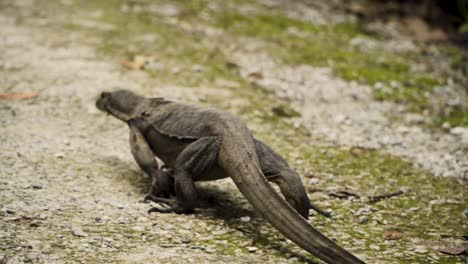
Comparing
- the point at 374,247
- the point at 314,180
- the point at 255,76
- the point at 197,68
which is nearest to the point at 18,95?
the point at 197,68

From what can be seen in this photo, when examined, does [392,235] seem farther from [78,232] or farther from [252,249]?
[78,232]

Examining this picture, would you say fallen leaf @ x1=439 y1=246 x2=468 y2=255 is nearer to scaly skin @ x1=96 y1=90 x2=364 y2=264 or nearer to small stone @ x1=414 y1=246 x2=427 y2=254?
small stone @ x1=414 y1=246 x2=427 y2=254

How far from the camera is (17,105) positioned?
7.45 metres

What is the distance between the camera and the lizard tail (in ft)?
13.4

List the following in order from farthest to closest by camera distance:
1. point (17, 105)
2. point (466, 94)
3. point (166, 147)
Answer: point (466, 94) < point (17, 105) < point (166, 147)

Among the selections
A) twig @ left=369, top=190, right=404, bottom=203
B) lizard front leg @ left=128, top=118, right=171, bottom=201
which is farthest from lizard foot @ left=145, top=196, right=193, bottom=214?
twig @ left=369, top=190, right=404, bottom=203

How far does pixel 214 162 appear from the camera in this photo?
5.00m

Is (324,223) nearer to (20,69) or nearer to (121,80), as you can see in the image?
(121,80)

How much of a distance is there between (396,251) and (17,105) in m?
4.82

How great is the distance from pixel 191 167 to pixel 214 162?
203 mm

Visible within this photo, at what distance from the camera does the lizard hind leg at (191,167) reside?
501 centimetres

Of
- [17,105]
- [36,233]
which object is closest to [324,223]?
[36,233]

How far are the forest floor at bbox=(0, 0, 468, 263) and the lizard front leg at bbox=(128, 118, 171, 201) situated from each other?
0.20 metres

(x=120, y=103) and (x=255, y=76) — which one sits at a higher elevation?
(x=120, y=103)
